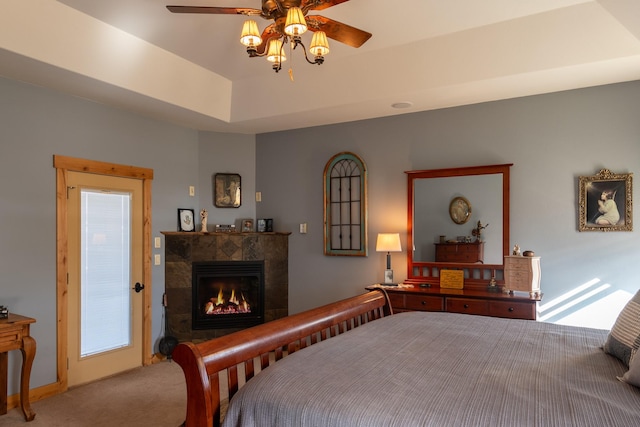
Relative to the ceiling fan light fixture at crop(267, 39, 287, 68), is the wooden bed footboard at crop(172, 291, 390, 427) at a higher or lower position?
lower

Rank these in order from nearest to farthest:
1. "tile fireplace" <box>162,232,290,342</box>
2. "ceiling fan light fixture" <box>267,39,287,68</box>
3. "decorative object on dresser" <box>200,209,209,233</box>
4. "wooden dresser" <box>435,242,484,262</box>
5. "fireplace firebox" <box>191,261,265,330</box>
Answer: "ceiling fan light fixture" <box>267,39,287,68</box> → "wooden dresser" <box>435,242,484,262</box> → "tile fireplace" <box>162,232,290,342</box> → "fireplace firebox" <box>191,261,265,330</box> → "decorative object on dresser" <box>200,209,209,233</box>

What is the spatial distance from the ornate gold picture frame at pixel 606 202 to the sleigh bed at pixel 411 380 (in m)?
1.85

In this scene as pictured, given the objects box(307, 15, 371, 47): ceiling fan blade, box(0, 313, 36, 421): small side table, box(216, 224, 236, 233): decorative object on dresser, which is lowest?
box(0, 313, 36, 421): small side table

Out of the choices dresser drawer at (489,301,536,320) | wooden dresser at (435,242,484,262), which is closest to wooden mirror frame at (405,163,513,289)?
wooden dresser at (435,242,484,262)

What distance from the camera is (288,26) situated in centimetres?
235

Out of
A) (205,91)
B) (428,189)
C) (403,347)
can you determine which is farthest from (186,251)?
(403,347)

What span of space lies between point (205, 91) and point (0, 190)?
6.72ft

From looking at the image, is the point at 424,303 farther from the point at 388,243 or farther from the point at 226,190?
the point at 226,190

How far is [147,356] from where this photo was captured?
4.67 metres

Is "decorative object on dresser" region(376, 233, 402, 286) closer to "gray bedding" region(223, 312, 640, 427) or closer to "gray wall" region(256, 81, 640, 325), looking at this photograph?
"gray wall" region(256, 81, 640, 325)

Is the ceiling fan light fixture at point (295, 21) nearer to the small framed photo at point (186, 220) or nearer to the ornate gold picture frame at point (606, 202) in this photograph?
the ornate gold picture frame at point (606, 202)

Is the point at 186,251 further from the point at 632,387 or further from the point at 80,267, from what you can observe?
the point at 632,387

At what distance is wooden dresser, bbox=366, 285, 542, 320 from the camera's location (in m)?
3.71

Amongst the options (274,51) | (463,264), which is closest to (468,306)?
(463,264)
